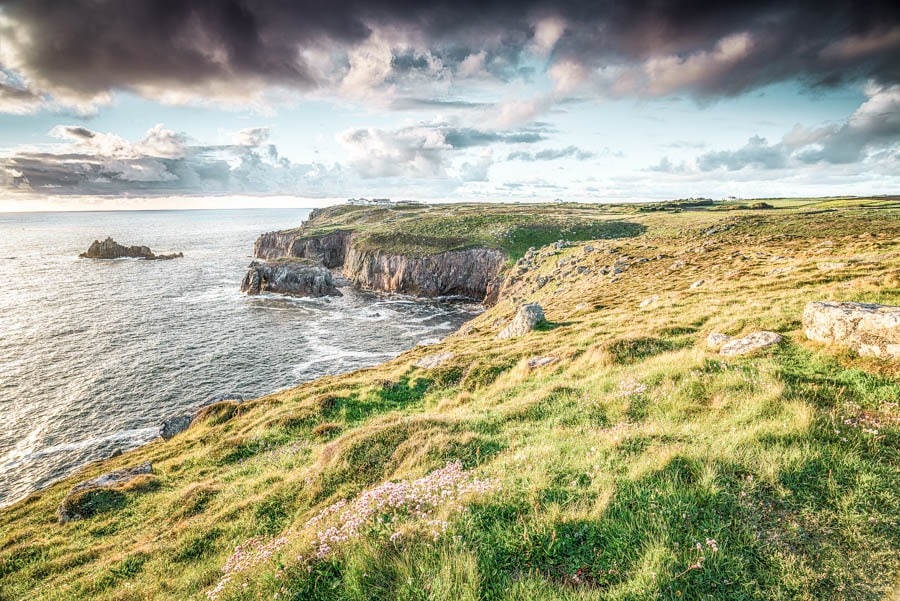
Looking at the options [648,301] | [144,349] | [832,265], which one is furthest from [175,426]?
[832,265]

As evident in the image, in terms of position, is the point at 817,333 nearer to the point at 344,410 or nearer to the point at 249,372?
the point at 344,410

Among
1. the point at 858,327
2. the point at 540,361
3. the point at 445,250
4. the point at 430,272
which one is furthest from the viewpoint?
the point at 445,250

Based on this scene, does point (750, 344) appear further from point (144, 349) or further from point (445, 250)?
point (445, 250)

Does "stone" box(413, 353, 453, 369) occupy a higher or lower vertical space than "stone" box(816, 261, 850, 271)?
lower

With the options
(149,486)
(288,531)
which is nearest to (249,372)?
(149,486)

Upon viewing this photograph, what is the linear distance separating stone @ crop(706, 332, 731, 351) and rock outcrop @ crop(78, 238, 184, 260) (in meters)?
170

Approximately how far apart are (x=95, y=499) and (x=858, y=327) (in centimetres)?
2939

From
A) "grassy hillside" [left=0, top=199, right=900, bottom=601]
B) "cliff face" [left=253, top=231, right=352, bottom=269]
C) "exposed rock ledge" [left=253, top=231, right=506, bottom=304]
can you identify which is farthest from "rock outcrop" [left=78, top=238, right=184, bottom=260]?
"grassy hillside" [left=0, top=199, right=900, bottom=601]

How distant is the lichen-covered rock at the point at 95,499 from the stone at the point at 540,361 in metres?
19.7

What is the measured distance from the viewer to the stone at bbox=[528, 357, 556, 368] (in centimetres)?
1966

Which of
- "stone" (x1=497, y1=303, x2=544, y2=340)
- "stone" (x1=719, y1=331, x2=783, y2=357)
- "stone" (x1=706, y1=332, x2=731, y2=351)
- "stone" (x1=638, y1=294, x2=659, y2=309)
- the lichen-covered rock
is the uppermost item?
"stone" (x1=719, y1=331, x2=783, y2=357)

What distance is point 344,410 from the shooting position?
797 inches

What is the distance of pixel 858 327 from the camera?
438 inches

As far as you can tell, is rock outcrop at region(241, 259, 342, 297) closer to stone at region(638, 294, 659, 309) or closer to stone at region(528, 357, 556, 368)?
stone at region(638, 294, 659, 309)
